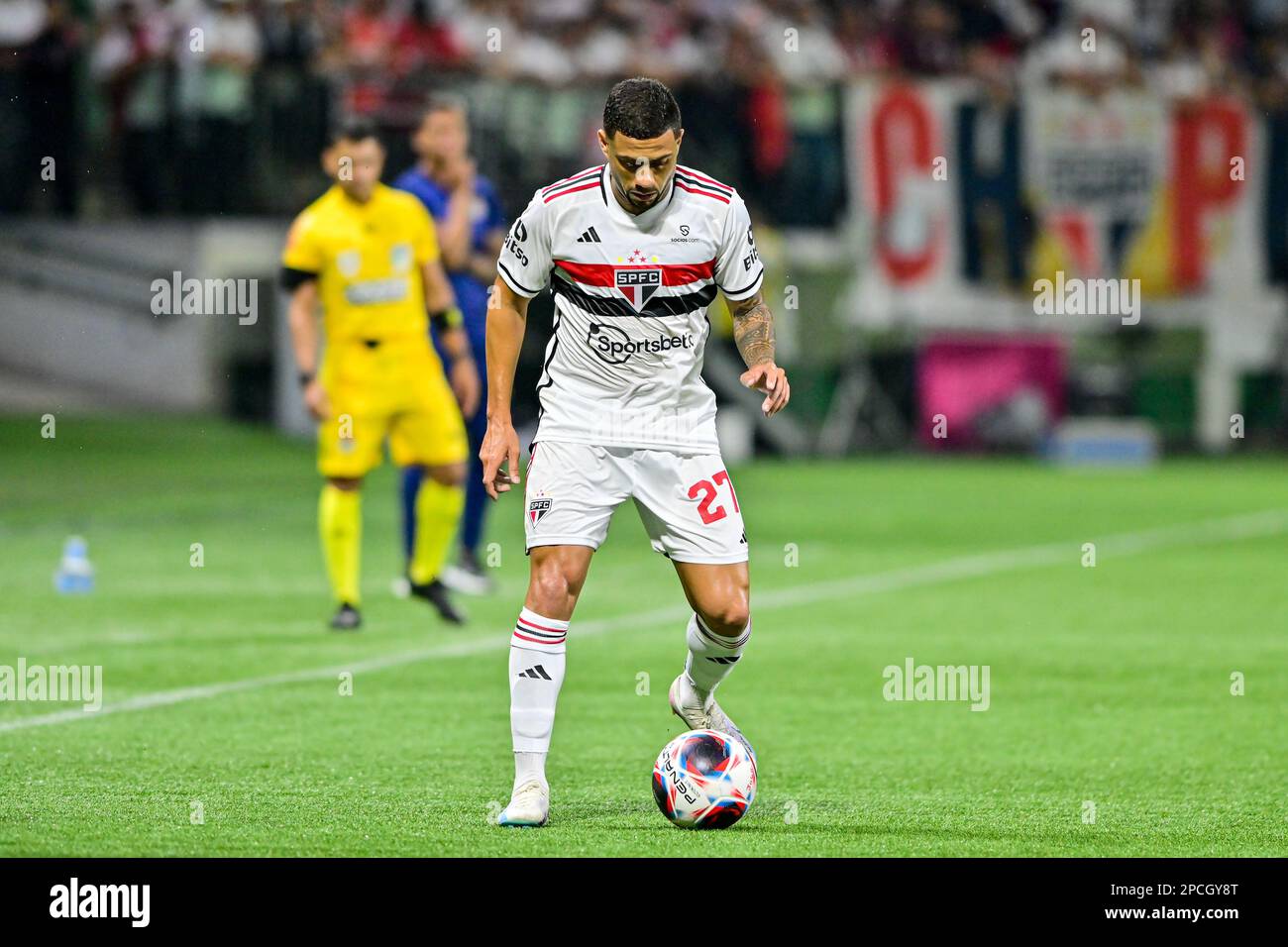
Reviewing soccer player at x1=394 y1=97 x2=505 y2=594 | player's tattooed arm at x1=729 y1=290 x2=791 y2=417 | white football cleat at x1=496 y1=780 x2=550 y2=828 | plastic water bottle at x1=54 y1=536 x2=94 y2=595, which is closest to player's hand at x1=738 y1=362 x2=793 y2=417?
player's tattooed arm at x1=729 y1=290 x2=791 y2=417

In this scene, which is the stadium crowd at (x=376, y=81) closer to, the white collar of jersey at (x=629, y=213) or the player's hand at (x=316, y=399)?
the player's hand at (x=316, y=399)

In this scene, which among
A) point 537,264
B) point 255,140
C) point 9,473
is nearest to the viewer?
point 537,264

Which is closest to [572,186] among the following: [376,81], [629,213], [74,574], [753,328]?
[629,213]

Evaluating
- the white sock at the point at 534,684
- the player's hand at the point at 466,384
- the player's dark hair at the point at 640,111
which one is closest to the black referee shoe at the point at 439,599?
the player's hand at the point at 466,384

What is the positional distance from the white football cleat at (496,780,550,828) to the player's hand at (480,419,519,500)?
2.93 ft

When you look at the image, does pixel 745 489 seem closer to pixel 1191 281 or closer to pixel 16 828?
pixel 1191 281

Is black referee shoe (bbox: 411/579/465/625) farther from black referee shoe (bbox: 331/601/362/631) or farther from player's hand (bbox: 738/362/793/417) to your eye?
player's hand (bbox: 738/362/793/417)

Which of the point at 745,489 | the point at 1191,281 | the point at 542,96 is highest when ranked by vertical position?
the point at 542,96

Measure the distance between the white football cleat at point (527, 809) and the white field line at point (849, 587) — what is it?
8.98ft

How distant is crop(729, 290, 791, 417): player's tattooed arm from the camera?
689 centimetres

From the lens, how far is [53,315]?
24.7 m

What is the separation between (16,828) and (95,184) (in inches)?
736

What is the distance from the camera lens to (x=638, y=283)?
6.93 meters
